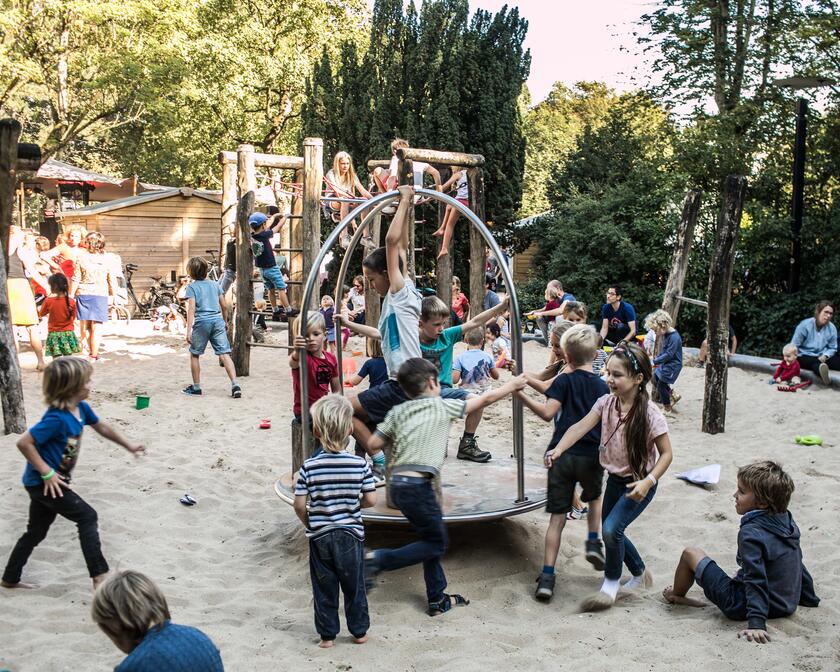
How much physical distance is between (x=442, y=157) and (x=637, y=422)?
7200 mm

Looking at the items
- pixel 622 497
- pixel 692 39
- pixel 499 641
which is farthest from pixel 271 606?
pixel 692 39

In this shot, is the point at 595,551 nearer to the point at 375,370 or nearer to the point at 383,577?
the point at 383,577

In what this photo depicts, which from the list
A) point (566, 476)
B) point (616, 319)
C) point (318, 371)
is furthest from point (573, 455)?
point (616, 319)

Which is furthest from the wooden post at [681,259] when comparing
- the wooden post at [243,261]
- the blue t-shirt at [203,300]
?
the blue t-shirt at [203,300]

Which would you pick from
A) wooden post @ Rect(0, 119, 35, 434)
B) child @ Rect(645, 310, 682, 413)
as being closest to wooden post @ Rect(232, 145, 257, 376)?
wooden post @ Rect(0, 119, 35, 434)

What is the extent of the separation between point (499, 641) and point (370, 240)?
709 cm

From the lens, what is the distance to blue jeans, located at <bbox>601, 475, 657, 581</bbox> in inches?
165

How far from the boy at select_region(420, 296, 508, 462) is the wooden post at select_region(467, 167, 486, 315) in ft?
17.5

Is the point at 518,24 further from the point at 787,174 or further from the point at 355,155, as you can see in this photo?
the point at 787,174

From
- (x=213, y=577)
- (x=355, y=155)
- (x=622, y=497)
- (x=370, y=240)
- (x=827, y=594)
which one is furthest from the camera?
(x=355, y=155)

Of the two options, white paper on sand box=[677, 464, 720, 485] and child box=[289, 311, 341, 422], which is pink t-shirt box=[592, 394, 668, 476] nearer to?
child box=[289, 311, 341, 422]

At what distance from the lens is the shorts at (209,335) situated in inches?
375

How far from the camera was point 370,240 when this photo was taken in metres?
10.5

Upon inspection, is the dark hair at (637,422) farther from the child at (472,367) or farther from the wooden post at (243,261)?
the wooden post at (243,261)
